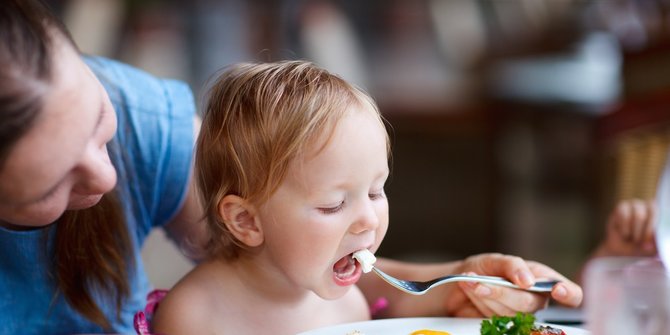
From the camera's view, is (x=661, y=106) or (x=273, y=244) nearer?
(x=273, y=244)

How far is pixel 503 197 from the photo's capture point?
3.59m

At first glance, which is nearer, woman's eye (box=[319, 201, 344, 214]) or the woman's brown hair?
the woman's brown hair

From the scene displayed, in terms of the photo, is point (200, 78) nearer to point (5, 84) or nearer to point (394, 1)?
point (394, 1)

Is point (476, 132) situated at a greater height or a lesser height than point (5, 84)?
lesser

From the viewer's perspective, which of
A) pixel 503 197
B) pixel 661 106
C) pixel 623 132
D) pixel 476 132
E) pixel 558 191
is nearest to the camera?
pixel 661 106

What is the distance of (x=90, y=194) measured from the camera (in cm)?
66

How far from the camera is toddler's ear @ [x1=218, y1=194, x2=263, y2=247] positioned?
0.73 meters

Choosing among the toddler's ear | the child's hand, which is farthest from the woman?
the child's hand

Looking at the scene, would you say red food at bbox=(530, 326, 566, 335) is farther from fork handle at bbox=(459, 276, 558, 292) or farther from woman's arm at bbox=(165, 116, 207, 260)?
woman's arm at bbox=(165, 116, 207, 260)

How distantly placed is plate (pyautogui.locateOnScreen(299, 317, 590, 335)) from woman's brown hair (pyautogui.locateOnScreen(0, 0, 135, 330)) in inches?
10.8

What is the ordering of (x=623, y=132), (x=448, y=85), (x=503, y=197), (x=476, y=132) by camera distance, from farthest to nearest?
(x=448, y=85) → (x=476, y=132) → (x=503, y=197) → (x=623, y=132)

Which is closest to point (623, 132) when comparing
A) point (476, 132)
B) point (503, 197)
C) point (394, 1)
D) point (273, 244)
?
point (273, 244)

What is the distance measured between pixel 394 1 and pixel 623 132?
3020 millimetres

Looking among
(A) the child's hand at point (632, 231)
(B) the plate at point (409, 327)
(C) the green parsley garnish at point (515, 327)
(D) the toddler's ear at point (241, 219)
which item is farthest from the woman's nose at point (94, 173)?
(A) the child's hand at point (632, 231)
